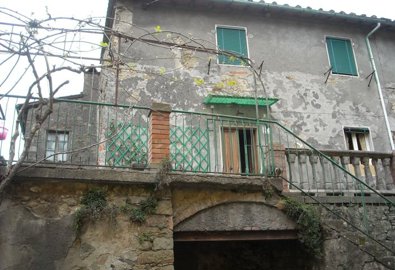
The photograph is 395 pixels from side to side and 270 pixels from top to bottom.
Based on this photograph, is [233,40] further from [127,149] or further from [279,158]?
[127,149]

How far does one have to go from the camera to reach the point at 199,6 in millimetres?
11125

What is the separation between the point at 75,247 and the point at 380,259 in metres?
4.75

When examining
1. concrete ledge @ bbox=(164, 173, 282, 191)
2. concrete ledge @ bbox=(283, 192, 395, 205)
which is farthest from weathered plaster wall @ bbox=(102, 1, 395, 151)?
concrete ledge @ bbox=(164, 173, 282, 191)

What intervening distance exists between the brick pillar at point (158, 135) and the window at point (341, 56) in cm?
741

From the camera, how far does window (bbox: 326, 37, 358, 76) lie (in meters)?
11.8

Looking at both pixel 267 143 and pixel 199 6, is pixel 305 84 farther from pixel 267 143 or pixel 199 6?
pixel 267 143

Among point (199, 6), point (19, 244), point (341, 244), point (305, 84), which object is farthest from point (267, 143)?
point (199, 6)

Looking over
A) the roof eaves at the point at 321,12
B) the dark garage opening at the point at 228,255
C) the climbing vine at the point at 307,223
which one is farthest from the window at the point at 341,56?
the climbing vine at the point at 307,223

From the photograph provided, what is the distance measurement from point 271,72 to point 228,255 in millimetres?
5475

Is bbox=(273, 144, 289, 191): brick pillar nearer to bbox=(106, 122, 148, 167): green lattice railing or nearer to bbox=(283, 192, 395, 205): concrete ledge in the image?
bbox=(283, 192, 395, 205): concrete ledge

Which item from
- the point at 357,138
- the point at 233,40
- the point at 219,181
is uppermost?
the point at 233,40

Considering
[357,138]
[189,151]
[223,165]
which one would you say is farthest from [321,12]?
[189,151]

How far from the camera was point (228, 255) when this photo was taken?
8086mm

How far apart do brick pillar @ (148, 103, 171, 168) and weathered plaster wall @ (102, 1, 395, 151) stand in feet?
11.6
